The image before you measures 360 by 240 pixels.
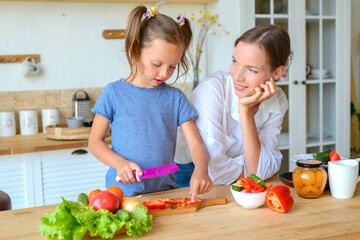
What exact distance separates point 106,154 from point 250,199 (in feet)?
1.71

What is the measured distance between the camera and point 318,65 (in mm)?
3396

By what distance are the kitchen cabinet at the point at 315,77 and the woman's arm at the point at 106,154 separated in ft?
6.26

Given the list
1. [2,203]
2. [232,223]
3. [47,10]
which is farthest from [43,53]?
[232,223]

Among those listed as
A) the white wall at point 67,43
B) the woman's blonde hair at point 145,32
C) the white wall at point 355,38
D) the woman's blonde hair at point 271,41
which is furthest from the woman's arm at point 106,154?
the white wall at point 355,38

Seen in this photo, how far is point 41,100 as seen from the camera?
3.14 m

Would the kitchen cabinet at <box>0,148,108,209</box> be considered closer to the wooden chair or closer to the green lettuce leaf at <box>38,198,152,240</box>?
the wooden chair

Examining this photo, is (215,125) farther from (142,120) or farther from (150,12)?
(150,12)

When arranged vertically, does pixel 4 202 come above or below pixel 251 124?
below

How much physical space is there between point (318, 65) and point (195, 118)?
6.70ft

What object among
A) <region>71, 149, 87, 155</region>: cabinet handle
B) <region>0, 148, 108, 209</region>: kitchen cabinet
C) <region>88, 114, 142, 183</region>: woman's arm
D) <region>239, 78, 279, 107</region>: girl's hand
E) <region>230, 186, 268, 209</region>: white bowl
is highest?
<region>239, 78, 279, 107</region>: girl's hand

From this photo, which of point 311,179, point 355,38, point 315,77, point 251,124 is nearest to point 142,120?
point 251,124

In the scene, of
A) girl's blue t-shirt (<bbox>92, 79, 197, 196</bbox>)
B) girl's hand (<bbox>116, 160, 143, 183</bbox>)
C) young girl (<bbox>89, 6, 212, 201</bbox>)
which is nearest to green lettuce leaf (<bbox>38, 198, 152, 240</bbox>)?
girl's hand (<bbox>116, 160, 143, 183</bbox>)

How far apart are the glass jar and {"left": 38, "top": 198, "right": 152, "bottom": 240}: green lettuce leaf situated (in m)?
0.57

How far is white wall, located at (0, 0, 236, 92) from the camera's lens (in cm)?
304
